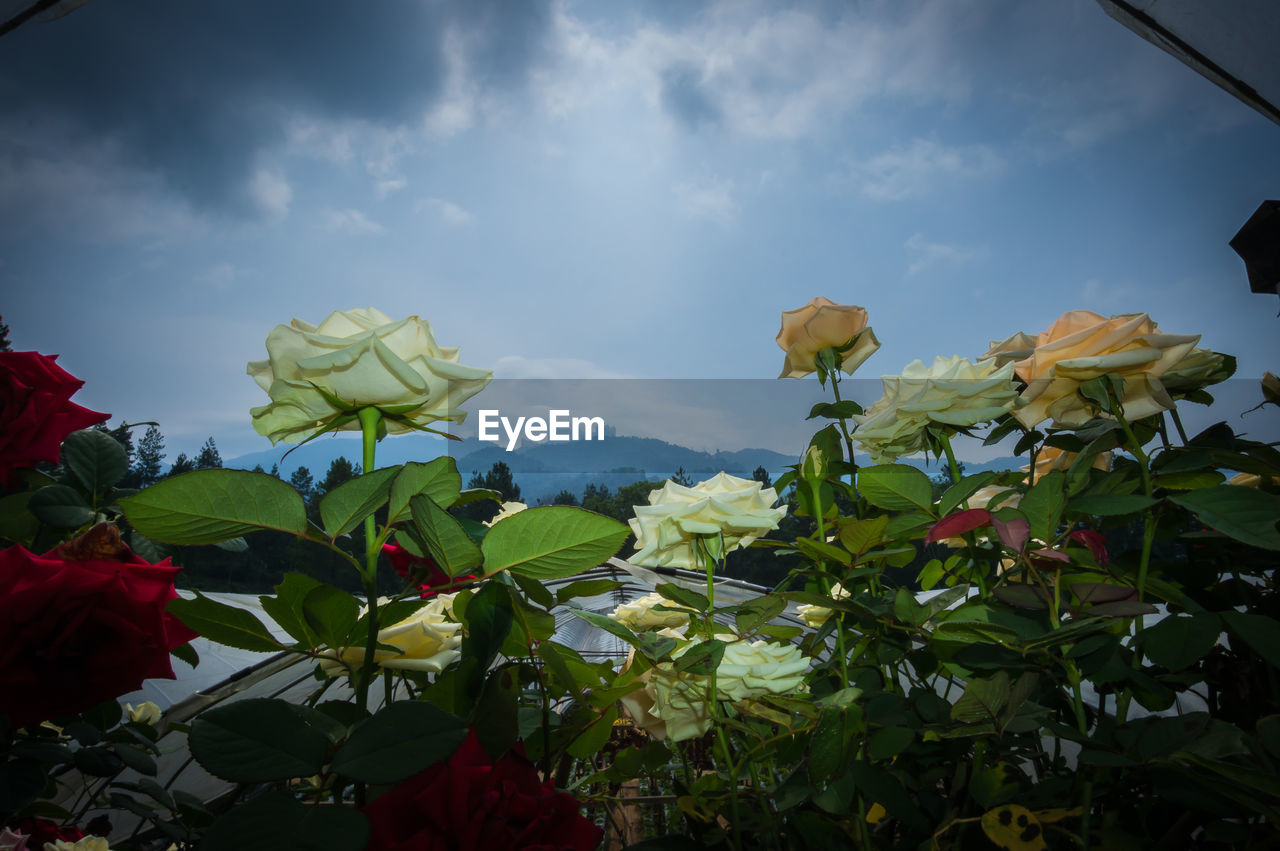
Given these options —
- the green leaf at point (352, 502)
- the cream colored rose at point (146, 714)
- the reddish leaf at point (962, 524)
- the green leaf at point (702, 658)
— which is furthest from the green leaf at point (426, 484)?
the cream colored rose at point (146, 714)

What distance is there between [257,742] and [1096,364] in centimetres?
47

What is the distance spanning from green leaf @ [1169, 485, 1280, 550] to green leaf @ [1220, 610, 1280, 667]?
0.05 metres

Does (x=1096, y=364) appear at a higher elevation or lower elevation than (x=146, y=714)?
higher

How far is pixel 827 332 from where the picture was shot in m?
0.53

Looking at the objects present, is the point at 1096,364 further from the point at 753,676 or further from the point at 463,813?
the point at 463,813

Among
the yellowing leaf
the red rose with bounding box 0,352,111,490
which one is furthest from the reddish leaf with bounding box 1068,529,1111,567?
the red rose with bounding box 0,352,111,490

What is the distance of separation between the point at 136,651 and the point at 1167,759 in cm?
48

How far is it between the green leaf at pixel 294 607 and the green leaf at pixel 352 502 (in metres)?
0.03

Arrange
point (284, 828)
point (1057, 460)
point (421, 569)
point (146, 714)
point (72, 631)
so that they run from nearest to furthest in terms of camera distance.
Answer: point (284, 828)
point (72, 631)
point (421, 569)
point (1057, 460)
point (146, 714)

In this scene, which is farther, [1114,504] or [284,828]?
[1114,504]

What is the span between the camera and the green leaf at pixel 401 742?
0.56 ft

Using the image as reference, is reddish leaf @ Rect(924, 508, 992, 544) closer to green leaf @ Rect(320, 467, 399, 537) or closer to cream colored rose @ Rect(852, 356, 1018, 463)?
cream colored rose @ Rect(852, 356, 1018, 463)

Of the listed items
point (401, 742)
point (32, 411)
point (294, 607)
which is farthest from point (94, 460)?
point (401, 742)

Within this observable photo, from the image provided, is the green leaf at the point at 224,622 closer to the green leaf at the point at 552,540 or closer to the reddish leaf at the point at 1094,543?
→ the green leaf at the point at 552,540
